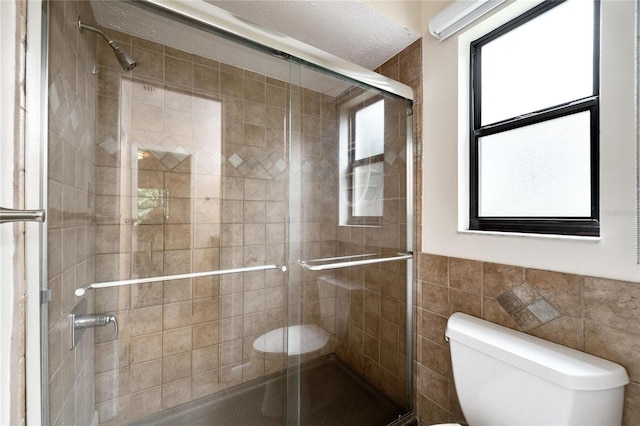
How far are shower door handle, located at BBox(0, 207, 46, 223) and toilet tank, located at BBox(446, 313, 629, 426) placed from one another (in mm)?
1419

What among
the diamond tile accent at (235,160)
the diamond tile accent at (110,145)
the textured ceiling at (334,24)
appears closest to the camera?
the diamond tile accent at (110,145)

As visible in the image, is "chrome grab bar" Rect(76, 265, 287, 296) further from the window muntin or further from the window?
the window

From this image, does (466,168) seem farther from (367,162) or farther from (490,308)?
(490,308)

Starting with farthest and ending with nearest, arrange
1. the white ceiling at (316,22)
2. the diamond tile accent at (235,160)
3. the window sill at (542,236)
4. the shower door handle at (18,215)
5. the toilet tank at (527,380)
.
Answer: the diamond tile accent at (235,160)
the white ceiling at (316,22)
the window sill at (542,236)
the toilet tank at (527,380)
the shower door handle at (18,215)

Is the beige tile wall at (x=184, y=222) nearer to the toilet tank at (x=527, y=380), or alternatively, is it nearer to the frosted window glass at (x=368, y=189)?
the frosted window glass at (x=368, y=189)

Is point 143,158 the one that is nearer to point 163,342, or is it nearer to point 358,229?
point 163,342

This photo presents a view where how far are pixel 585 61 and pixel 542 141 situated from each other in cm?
30

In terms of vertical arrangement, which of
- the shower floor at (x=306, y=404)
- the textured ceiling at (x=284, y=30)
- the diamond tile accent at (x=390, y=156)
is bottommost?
the shower floor at (x=306, y=404)

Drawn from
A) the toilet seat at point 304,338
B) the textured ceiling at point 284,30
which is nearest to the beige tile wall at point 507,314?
the toilet seat at point 304,338

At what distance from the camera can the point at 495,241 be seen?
1128 mm

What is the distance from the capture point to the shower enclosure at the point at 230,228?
1058 mm

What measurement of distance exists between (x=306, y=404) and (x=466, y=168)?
144cm

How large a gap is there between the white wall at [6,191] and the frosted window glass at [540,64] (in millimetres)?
1734

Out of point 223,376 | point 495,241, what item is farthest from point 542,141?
point 223,376
